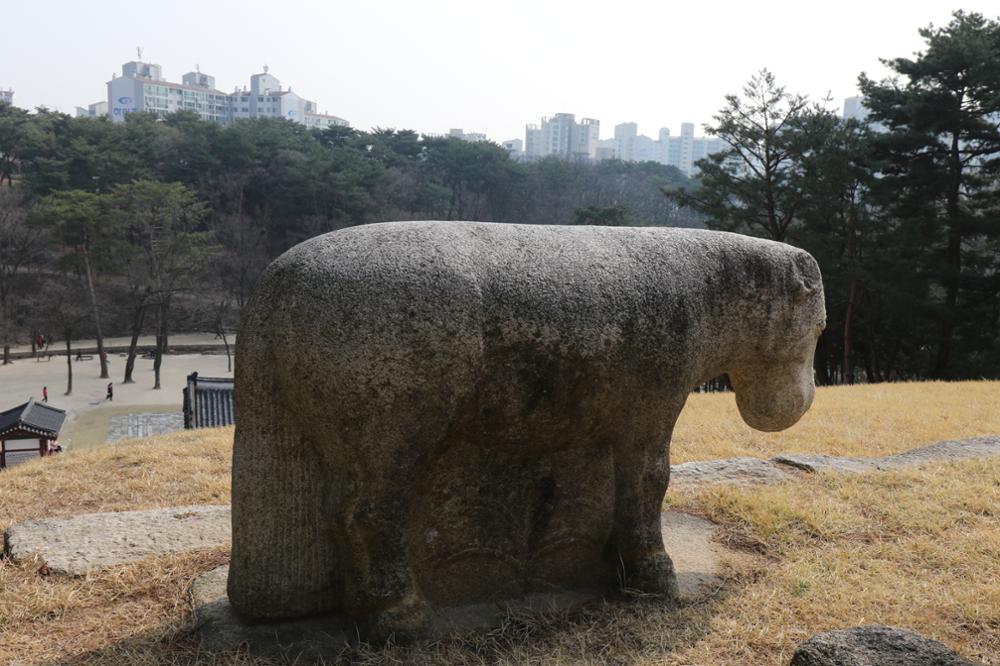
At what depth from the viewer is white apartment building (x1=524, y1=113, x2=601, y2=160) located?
129 metres

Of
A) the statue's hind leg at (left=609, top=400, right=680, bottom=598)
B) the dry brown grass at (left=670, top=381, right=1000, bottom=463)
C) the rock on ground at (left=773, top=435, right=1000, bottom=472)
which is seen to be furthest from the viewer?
the dry brown grass at (left=670, top=381, right=1000, bottom=463)

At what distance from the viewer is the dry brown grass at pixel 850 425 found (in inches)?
291

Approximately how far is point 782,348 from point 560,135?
133m

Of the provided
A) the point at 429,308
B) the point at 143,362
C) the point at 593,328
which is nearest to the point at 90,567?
the point at 429,308

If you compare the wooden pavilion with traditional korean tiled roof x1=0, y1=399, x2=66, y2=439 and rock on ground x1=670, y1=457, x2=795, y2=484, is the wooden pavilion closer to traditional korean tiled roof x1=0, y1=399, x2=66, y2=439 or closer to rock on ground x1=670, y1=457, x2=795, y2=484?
traditional korean tiled roof x1=0, y1=399, x2=66, y2=439

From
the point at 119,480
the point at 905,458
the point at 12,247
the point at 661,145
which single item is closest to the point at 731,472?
the point at 905,458

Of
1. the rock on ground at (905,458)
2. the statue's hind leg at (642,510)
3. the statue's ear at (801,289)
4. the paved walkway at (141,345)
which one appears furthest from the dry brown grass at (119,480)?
the paved walkway at (141,345)

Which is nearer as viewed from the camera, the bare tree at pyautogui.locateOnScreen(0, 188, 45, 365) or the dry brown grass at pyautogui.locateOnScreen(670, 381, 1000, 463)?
the dry brown grass at pyautogui.locateOnScreen(670, 381, 1000, 463)

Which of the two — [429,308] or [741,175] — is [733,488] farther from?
[741,175]

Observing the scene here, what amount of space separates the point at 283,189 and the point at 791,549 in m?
37.1

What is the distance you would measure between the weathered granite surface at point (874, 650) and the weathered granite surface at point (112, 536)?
10.2ft

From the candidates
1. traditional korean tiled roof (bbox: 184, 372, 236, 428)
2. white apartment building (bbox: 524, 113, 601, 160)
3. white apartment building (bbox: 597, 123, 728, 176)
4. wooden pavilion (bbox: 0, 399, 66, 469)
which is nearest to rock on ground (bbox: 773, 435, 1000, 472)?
traditional korean tiled roof (bbox: 184, 372, 236, 428)

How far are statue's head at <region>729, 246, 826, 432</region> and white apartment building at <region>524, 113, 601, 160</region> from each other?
12645 cm

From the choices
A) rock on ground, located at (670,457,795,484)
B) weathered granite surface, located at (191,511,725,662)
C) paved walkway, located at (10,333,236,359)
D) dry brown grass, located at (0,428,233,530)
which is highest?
rock on ground, located at (670,457,795,484)
